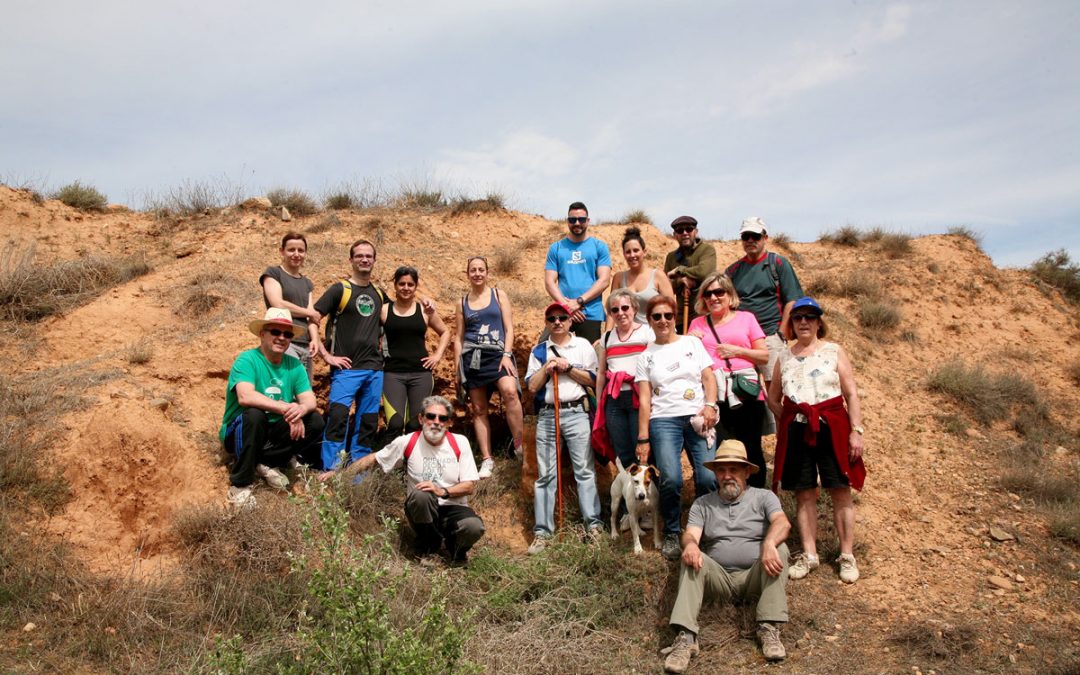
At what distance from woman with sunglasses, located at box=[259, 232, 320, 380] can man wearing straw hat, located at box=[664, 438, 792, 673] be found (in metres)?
3.66

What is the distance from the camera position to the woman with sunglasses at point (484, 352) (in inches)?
250

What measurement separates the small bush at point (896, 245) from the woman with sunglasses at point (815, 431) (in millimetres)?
8385

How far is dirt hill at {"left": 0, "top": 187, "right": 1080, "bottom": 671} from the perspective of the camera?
523 centimetres

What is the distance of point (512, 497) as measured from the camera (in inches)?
272

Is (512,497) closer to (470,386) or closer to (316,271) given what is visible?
(470,386)

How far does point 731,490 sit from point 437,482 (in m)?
2.21

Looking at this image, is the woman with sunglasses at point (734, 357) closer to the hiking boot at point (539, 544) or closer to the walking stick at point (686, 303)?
the walking stick at point (686, 303)

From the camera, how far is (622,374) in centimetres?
557

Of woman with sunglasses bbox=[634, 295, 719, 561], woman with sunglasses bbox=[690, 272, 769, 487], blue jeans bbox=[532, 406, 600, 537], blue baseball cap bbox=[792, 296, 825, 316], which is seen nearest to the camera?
blue baseball cap bbox=[792, 296, 825, 316]

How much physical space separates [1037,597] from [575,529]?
3.46 metres

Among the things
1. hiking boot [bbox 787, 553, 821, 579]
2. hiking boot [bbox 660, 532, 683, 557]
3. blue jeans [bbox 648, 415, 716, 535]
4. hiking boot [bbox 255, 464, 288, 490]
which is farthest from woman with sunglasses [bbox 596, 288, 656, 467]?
hiking boot [bbox 255, 464, 288, 490]

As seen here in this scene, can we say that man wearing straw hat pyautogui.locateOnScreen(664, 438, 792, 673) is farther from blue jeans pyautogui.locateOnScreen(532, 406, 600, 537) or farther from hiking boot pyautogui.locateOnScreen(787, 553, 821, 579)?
blue jeans pyautogui.locateOnScreen(532, 406, 600, 537)

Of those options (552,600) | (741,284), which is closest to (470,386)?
(552,600)

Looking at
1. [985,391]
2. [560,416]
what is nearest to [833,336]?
[985,391]
